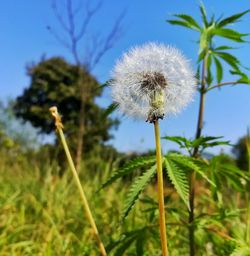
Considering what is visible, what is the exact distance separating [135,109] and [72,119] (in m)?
31.0

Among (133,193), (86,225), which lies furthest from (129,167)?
(86,225)

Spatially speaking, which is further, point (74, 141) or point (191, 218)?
point (74, 141)

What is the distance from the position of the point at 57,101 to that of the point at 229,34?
103 ft

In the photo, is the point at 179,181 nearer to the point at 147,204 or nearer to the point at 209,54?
the point at 209,54

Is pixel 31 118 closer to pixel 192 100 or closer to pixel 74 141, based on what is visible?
pixel 74 141

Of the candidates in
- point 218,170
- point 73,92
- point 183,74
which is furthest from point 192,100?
point 73,92

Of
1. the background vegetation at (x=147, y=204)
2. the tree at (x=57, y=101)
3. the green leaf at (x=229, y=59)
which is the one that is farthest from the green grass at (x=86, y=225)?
the tree at (x=57, y=101)

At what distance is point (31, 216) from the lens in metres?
4.80

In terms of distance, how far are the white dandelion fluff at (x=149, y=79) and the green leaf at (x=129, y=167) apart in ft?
1.02

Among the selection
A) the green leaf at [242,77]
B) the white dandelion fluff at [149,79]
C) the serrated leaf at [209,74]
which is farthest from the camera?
the serrated leaf at [209,74]

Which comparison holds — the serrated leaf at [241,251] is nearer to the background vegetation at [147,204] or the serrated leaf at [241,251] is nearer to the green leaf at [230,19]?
the background vegetation at [147,204]

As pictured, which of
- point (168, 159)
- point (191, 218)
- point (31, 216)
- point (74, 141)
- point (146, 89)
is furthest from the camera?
point (74, 141)

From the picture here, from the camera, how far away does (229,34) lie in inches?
76.9

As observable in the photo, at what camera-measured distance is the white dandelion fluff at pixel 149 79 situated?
3.95ft
